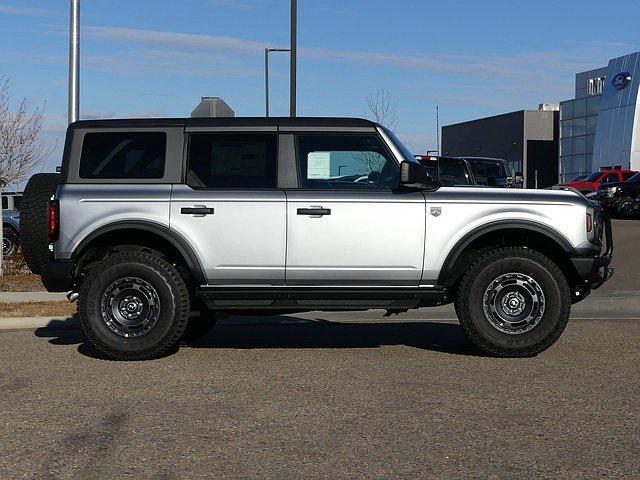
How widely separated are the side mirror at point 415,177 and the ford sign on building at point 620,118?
214ft

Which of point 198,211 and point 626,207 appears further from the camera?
point 626,207

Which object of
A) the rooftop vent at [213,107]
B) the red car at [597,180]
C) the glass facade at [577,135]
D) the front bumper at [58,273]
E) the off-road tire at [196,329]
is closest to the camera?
the front bumper at [58,273]

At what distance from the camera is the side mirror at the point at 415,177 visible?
8.38 m

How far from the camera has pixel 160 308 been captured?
8.61 m

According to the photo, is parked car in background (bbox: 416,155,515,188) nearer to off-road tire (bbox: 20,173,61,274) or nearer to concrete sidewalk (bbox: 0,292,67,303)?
concrete sidewalk (bbox: 0,292,67,303)

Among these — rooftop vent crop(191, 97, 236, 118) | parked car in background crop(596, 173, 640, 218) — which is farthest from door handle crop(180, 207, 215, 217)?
parked car in background crop(596, 173, 640, 218)

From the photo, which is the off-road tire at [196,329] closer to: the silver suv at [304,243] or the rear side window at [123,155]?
the silver suv at [304,243]

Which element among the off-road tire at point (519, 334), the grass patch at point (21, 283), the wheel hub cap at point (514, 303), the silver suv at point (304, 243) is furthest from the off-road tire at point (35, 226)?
the grass patch at point (21, 283)

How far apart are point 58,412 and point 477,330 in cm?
367

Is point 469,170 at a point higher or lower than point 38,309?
higher

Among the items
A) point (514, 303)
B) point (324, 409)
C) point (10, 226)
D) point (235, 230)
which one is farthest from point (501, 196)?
point (10, 226)

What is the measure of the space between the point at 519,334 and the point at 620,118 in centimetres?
6846

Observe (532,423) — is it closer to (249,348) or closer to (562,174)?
(249,348)

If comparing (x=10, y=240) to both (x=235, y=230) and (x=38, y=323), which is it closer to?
(x=38, y=323)
